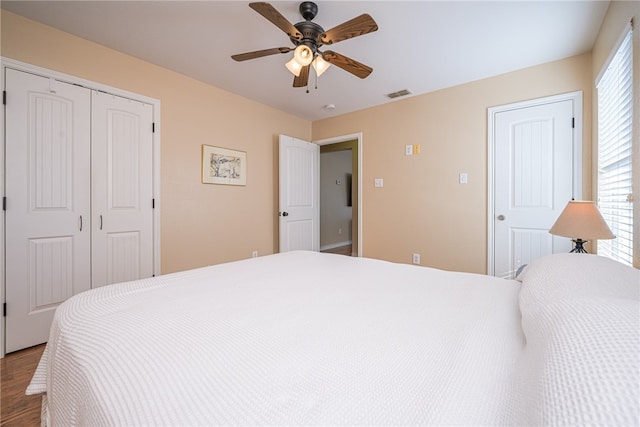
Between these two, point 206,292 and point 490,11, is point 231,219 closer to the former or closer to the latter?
point 206,292

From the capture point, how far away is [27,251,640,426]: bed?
43cm

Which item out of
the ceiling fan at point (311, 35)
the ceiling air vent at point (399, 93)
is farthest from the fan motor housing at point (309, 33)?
the ceiling air vent at point (399, 93)

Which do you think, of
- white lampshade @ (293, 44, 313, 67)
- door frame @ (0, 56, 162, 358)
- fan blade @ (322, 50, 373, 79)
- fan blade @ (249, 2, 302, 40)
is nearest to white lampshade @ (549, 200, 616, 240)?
fan blade @ (322, 50, 373, 79)

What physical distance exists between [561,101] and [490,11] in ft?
4.19

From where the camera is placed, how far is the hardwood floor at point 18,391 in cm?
131

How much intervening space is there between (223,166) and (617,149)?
3456mm

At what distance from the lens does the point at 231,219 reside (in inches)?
129

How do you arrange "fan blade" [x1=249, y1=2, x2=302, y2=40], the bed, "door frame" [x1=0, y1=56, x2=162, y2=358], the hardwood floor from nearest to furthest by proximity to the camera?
the bed
the hardwood floor
"fan blade" [x1=249, y1=2, x2=302, y2=40]
"door frame" [x1=0, y1=56, x2=162, y2=358]

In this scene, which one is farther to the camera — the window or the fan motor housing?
the fan motor housing

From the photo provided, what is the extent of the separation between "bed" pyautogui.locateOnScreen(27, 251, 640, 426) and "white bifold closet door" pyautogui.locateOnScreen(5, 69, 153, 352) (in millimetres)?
1479

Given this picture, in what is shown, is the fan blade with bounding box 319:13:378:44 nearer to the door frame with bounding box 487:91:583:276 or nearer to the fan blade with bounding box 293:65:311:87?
the fan blade with bounding box 293:65:311:87

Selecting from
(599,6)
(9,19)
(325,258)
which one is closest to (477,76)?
(599,6)

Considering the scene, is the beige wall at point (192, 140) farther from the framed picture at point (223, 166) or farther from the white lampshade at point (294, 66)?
the white lampshade at point (294, 66)

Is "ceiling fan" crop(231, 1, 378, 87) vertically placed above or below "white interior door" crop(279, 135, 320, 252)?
above
